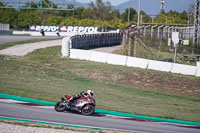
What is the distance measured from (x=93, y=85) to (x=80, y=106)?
7.53 metres

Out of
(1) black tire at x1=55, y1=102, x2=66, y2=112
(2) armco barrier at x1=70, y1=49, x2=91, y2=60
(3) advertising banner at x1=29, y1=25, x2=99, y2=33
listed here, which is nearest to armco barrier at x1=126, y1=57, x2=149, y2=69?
(2) armco barrier at x1=70, y1=49, x2=91, y2=60

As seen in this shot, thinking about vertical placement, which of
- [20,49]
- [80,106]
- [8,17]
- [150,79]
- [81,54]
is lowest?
[150,79]

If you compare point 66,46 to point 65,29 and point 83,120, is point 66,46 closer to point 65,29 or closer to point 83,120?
point 83,120

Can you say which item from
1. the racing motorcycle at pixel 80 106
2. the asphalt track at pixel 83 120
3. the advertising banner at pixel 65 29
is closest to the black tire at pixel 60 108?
the racing motorcycle at pixel 80 106

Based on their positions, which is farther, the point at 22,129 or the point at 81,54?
the point at 81,54

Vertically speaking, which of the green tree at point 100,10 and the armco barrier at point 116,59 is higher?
the green tree at point 100,10

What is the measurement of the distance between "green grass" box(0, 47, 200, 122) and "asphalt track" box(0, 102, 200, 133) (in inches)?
67.8

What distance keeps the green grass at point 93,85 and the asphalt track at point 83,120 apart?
1.72 m

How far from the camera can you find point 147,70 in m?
23.2

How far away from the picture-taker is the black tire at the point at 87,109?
1072 cm

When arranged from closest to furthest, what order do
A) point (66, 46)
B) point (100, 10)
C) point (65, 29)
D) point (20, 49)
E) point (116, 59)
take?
point (116, 59), point (66, 46), point (20, 49), point (65, 29), point (100, 10)

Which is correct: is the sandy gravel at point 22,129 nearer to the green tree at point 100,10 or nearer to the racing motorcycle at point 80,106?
the racing motorcycle at point 80,106

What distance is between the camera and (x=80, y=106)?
10.6m

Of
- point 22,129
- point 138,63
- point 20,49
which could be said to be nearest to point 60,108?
point 22,129
